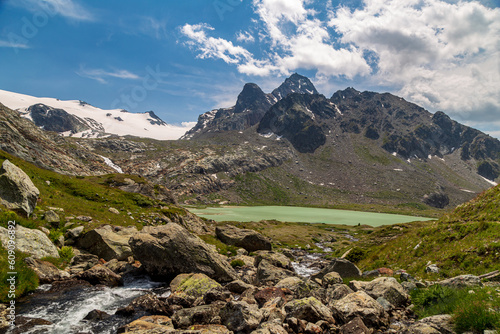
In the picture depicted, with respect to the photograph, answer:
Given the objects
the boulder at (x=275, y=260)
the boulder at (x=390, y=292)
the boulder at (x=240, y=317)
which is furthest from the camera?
the boulder at (x=275, y=260)

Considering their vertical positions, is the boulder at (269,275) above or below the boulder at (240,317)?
below

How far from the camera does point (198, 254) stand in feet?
85.0

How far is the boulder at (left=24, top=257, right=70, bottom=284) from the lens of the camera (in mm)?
19286

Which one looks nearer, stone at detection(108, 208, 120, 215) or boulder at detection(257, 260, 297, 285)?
boulder at detection(257, 260, 297, 285)

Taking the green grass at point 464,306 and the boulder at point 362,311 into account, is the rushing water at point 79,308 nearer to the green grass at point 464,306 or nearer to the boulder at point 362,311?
the boulder at point 362,311

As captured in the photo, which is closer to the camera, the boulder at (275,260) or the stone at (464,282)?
the stone at (464,282)

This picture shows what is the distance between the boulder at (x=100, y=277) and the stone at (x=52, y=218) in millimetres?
9336

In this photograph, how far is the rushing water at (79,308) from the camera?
49.8 feet

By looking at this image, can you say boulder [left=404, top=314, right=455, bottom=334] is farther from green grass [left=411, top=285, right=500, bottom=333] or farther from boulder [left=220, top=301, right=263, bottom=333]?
boulder [left=220, top=301, right=263, bottom=333]

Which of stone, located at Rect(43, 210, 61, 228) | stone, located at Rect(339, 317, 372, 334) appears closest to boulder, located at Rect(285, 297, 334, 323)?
stone, located at Rect(339, 317, 372, 334)

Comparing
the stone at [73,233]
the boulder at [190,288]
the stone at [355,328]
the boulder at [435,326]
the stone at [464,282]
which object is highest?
the stone at [464,282]

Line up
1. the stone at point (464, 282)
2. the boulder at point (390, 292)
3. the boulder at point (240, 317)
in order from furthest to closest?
the boulder at point (390, 292), the boulder at point (240, 317), the stone at point (464, 282)

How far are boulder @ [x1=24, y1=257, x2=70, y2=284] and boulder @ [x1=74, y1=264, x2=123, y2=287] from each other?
1.22 metres

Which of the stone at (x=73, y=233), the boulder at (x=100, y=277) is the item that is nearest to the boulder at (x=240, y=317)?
the boulder at (x=100, y=277)
